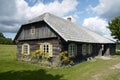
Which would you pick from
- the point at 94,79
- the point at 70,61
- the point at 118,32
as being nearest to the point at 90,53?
the point at 70,61

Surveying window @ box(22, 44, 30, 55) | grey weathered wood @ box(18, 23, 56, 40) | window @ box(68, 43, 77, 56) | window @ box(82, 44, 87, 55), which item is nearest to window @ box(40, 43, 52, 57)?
grey weathered wood @ box(18, 23, 56, 40)

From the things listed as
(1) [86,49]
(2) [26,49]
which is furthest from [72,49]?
(2) [26,49]

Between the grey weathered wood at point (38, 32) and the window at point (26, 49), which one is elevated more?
the grey weathered wood at point (38, 32)

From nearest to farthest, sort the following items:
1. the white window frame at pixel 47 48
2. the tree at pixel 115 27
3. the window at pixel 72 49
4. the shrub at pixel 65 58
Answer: the shrub at pixel 65 58, the white window frame at pixel 47 48, the window at pixel 72 49, the tree at pixel 115 27

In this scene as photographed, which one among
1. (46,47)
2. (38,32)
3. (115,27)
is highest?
(115,27)

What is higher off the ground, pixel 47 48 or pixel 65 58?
pixel 47 48

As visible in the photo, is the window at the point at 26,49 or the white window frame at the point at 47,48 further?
the window at the point at 26,49

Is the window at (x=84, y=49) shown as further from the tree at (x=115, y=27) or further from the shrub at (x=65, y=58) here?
the tree at (x=115, y=27)

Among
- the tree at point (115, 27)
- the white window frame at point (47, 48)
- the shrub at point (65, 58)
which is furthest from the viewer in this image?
the tree at point (115, 27)

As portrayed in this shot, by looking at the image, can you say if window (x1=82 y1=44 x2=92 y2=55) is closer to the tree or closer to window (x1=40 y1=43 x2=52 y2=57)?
window (x1=40 y1=43 x2=52 y2=57)

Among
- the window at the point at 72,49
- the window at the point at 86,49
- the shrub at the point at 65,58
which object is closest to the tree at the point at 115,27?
the window at the point at 86,49

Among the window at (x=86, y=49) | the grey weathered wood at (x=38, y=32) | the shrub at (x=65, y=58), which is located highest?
the grey weathered wood at (x=38, y=32)

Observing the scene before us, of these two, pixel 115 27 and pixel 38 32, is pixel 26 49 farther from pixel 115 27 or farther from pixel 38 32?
pixel 115 27

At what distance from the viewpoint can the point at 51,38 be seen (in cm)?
1864
